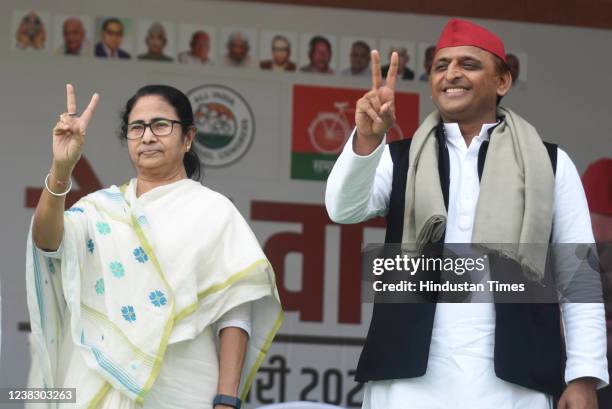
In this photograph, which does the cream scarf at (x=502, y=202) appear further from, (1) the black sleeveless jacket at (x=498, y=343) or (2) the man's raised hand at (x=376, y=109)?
(2) the man's raised hand at (x=376, y=109)

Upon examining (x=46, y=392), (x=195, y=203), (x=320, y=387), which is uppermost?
(x=195, y=203)

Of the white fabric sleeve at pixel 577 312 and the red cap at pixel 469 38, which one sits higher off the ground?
the red cap at pixel 469 38

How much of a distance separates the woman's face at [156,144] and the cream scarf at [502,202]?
28.3 inches

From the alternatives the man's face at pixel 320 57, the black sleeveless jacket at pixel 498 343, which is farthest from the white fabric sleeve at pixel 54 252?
the man's face at pixel 320 57

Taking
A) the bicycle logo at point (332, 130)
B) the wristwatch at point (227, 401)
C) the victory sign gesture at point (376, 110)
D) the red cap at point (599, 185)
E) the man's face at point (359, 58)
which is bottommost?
the wristwatch at point (227, 401)

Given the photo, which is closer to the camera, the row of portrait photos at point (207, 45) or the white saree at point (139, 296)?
the white saree at point (139, 296)

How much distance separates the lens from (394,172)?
3766mm

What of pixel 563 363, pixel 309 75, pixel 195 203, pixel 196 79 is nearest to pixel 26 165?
pixel 196 79

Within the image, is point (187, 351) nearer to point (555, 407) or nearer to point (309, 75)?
point (555, 407)

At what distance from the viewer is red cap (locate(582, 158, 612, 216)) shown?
6.13m

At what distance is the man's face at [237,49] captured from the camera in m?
6.53

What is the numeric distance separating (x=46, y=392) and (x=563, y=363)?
144 centimetres

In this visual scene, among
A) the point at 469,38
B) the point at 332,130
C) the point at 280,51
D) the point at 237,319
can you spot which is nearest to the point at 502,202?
the point at 469,38

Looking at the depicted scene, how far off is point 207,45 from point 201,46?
0.03 metres
